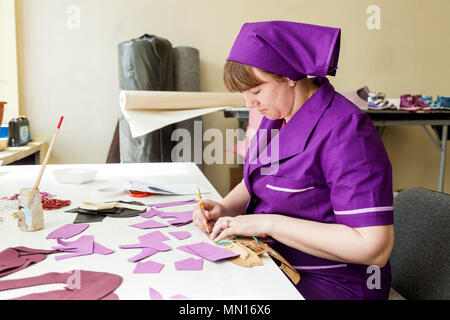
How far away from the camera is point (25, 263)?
76cm

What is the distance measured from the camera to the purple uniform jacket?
849 millimetres

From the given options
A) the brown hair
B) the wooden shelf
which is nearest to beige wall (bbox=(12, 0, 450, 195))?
the wooden shelf

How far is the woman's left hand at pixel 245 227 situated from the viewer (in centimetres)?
92

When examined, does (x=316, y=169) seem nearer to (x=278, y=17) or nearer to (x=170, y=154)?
(x=170, y=154)

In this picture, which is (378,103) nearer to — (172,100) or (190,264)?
(172,100)

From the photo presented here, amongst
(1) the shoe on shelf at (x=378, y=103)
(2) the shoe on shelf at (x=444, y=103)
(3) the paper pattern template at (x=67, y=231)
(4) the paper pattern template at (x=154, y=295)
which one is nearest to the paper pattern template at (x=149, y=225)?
(3) the paper pattern template at (x=67, y=231)

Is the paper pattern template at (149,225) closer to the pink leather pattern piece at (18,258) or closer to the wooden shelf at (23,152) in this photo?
the pink leather pattern piece at (18,258)

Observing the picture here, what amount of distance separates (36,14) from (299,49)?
3.24 m

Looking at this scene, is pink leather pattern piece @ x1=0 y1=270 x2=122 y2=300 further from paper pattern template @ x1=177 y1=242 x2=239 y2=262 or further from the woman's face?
the woman's face

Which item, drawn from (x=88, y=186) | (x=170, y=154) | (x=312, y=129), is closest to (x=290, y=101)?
(x=312, y=129)

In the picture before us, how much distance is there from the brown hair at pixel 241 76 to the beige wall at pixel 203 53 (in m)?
2.76

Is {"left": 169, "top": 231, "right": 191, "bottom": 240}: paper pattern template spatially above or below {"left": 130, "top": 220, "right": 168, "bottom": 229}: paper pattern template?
above

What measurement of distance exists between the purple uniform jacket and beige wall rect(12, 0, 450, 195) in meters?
2.82
